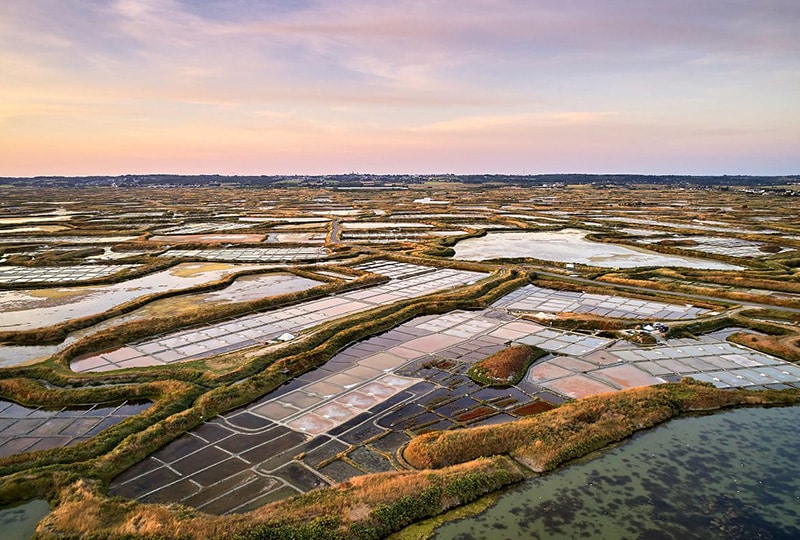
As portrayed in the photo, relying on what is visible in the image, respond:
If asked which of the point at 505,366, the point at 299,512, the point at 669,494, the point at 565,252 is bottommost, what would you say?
the point at 669,494

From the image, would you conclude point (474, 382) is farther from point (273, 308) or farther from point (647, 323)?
point (273, 308)

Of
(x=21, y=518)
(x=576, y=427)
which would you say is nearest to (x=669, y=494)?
(x=576, y=427)

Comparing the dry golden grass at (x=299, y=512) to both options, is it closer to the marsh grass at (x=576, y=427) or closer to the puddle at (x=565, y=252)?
the marsh grass at (x=576, y=427)

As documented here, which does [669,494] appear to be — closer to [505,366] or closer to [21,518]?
[505,366]

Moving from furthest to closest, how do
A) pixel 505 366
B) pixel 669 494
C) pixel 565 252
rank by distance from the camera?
1. pixel 565 252
2. pixel 505 366
3. pixel 669 494

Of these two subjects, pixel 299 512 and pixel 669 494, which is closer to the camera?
pixel 299 512

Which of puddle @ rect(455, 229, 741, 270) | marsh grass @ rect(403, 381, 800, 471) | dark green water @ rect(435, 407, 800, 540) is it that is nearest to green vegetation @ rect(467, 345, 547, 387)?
marsh grass @ rect(403, 381, 800, 471)
